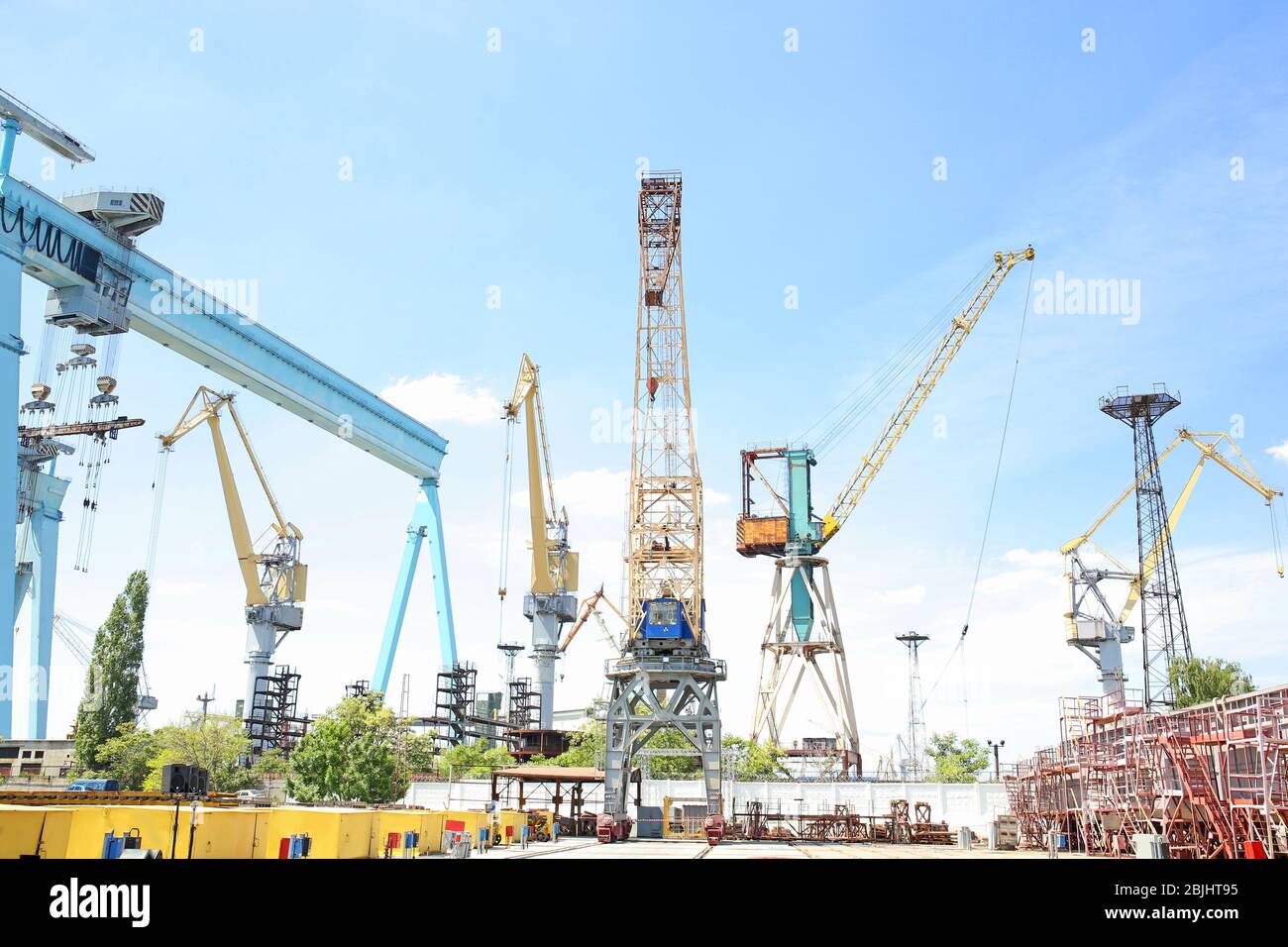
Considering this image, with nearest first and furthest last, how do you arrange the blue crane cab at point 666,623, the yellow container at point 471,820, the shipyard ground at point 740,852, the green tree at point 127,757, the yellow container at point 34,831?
the yellow container at point 34,831
the shipyard ground at point 740,852
the yellow container at point 471,820
the blue crane cab at point 666,623
the green tree at point 127,757

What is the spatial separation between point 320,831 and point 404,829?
14.6 ft

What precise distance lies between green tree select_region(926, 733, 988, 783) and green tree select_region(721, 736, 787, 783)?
19300 millimetres

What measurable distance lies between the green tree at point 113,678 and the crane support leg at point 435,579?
21.1 m

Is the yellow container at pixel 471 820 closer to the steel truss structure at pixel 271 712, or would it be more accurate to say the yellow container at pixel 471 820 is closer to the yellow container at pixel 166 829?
the yellow container at pixel 166 829

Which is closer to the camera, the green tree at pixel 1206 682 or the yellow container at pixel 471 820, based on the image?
the yellow container at pixel 471 820

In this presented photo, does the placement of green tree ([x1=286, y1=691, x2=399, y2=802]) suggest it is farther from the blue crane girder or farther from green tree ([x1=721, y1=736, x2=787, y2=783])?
green tree ([x1=721, y1=736, x2=787, y2=783])

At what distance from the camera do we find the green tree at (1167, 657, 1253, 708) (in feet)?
218

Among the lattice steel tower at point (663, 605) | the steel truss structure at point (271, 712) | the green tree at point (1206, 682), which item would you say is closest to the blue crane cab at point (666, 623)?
the lattice steel tower at point (663, 605)

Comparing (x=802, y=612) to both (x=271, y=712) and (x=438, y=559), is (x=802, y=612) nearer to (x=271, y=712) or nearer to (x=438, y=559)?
(x=438, y=559)

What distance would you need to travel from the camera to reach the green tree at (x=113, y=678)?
7775 centimetres

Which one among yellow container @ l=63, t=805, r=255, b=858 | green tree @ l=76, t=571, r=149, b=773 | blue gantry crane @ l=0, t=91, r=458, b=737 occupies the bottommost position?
yellow container @ l=63, t=805, r=255, b=858

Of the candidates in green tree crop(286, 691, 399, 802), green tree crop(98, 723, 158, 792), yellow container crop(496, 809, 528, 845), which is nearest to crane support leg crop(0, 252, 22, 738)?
green tree crop(286, 691, 399, 802)
